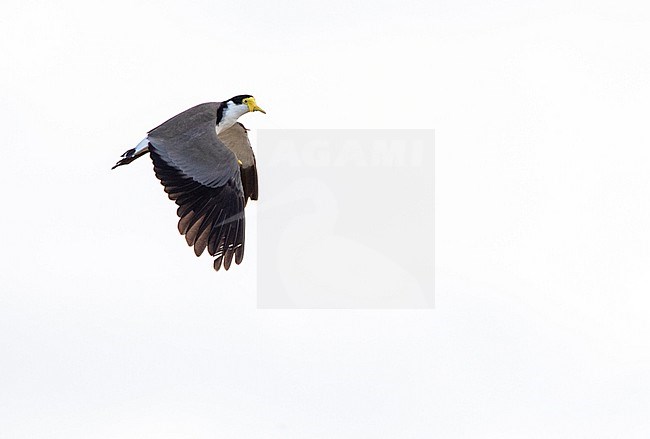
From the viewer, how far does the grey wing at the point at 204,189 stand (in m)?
30.5

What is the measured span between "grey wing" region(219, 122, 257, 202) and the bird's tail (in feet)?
7.07

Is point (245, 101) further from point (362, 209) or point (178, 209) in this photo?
point (362, 209)

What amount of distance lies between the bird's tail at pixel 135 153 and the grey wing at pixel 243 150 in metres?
2.16

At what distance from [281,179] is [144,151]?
307 inches

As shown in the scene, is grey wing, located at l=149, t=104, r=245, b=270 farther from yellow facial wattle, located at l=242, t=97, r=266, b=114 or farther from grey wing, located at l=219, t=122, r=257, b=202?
grey wing, located at l=219, t=122, r=257, b=202

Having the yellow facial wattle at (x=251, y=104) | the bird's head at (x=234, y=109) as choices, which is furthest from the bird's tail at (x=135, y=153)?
the yellow facial wattle at (x=251, y=104)

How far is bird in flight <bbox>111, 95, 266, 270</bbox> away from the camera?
30469mm

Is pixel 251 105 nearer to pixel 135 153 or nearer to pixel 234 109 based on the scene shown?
pixel 234 109

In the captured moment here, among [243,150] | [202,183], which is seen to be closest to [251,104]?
[243,150]

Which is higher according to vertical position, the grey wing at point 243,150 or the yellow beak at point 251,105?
the yellow beak at point 251,105

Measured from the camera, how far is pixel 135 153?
103 ft

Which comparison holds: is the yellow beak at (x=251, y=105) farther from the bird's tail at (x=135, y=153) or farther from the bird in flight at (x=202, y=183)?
the bird's tail at (x=135, y=153)

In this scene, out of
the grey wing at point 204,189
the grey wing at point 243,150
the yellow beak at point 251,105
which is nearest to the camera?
the grey wing at point 204,189

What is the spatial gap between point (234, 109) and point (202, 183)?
209 centimetres
